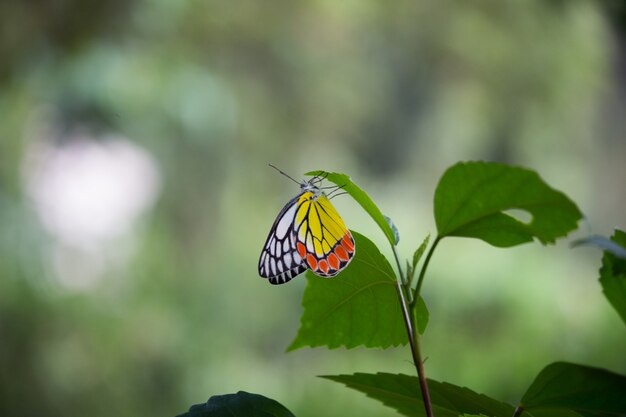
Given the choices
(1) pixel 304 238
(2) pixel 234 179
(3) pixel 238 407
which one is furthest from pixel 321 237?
(2) pixel 234 179

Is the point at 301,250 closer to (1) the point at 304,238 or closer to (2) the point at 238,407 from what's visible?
(1) the point at 304,238

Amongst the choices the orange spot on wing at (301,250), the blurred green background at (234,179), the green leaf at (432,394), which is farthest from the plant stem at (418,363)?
the blurred green background at (234,179)

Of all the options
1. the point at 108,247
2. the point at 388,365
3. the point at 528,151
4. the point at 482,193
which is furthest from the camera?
the point at 528,151

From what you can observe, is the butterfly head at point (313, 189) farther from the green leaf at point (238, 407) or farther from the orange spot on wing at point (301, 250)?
the green leaf at point (238, 407)

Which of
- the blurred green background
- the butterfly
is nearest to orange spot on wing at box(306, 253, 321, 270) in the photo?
the butterfly

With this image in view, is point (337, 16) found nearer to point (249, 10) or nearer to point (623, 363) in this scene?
point (249, 10)

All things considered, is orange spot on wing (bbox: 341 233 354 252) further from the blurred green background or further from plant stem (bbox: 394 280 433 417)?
the blurred green background

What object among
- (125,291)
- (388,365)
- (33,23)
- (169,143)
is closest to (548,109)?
(388,365)

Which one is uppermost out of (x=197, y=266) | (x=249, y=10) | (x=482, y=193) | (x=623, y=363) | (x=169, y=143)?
(x=249, y=10)
